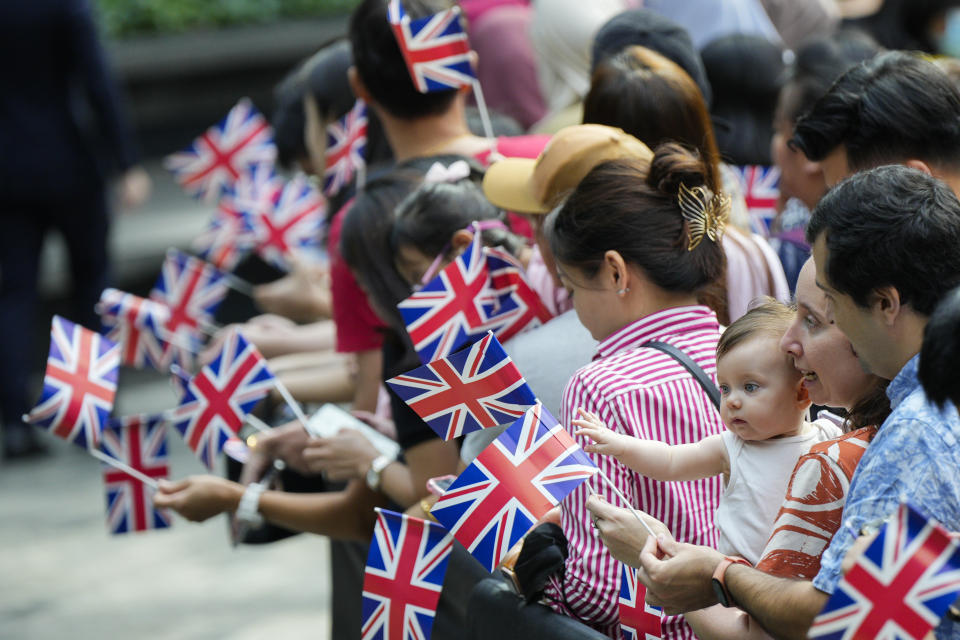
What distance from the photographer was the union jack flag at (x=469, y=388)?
6.53 feet

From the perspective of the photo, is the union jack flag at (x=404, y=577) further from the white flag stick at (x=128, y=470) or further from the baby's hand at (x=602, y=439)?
the white flag stick at (x=128, y=470)

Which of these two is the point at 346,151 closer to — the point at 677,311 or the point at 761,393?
the point at 677,311

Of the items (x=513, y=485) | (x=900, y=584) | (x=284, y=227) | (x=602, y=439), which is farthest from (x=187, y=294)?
(x=900, y=584)

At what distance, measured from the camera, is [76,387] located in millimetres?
2998

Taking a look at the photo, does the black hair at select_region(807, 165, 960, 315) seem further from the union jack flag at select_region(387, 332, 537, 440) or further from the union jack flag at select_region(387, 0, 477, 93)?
the union jack flag at select_region(387, 0, 477, 93)

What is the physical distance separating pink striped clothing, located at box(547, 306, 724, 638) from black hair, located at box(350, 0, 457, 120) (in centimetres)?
136

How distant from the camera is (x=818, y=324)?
172 cm

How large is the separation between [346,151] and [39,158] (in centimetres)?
280

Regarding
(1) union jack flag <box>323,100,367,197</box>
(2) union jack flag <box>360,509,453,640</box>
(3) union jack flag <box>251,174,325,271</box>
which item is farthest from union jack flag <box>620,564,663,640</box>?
(3) union jack flag <box>251,174,325,271</box>

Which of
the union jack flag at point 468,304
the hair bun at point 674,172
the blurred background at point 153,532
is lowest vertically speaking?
the blurred background at point 153,532

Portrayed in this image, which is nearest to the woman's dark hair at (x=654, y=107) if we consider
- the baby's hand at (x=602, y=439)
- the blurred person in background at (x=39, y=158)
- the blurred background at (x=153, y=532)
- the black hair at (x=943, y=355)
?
the baby's hand at (x=602, y=439)

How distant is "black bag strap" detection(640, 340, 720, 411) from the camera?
201 cm

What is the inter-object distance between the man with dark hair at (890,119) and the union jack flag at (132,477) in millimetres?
1795

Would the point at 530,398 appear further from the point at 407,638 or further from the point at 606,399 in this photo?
the point at 407,638
